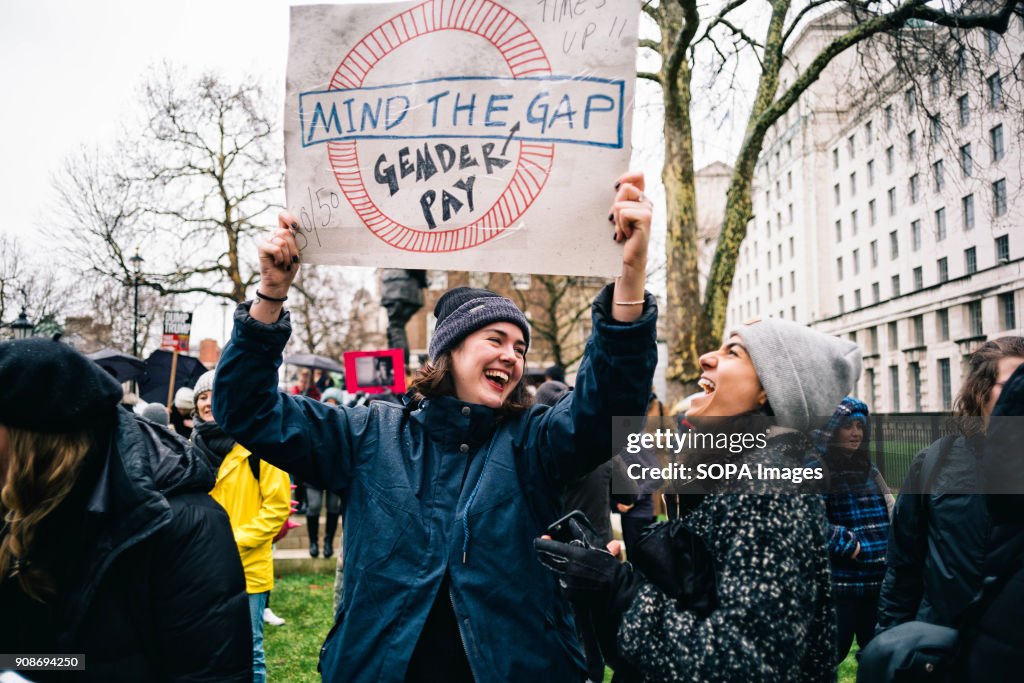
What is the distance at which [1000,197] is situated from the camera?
8.30 metres

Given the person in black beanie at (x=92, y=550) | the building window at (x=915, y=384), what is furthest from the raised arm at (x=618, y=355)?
the building window at (x=915, y=384)

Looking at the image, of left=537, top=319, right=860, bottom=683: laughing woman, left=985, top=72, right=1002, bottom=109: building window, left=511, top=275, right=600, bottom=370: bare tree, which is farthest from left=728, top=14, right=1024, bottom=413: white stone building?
left=511, top=275, right=600, bottom=370: bare tree

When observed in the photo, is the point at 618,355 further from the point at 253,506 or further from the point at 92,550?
the point at 253,506

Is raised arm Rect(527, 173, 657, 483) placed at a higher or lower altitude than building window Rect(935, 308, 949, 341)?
lower

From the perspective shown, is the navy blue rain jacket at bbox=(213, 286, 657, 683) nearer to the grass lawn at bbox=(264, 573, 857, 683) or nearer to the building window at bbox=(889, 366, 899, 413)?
the grass lawn at bbox=(264, 573, 857, 683)

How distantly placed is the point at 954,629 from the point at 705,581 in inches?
26.3

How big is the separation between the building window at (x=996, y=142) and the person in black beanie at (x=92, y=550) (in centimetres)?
963

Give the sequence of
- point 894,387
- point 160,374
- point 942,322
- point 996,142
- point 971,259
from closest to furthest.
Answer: point 996,142, point 160,374, point 971,259, point 942,322, point 894,387

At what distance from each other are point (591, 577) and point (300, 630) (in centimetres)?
578

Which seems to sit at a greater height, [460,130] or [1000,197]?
[1000,197]

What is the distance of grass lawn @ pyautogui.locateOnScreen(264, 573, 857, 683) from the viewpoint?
561 cm

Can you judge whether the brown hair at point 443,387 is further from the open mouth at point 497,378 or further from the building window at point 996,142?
the building window at point 996,142

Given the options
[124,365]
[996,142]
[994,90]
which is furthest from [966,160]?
[124,365]

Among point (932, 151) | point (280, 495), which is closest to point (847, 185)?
point (932, 151)
